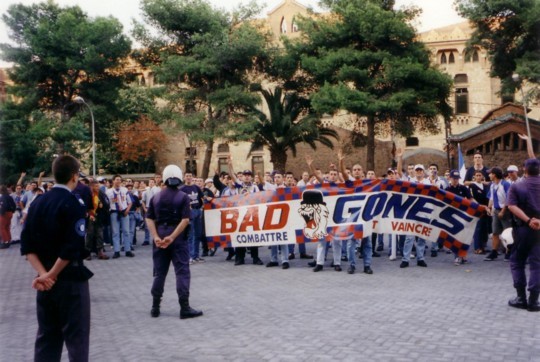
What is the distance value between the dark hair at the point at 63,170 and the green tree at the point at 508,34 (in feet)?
113

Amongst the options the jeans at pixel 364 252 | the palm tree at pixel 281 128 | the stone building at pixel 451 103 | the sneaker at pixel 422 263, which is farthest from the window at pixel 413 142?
the jeans at pixel 364 252

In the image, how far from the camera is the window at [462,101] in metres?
59.8

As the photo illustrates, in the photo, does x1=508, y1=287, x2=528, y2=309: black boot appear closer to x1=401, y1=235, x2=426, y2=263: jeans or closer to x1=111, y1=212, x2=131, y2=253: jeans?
x1=401, y1=235, x2=426, y2=263: jeans

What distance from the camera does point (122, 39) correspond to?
50.1 metres

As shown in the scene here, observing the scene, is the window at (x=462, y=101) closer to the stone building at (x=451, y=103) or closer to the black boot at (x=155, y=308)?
the stone building at (x=451, y=103)

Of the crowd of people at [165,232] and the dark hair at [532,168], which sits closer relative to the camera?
the crowd of people at [165,232]

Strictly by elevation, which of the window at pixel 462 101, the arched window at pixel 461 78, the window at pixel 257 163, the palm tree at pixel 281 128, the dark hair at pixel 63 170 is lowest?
the dark hair at pixel 63 170

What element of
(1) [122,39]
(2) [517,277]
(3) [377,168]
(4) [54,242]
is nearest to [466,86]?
(3) [377,168]

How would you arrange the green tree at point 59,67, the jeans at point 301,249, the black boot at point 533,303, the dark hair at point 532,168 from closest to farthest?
1. the black boot at point 533,303
2. the dark hair at point 532,168
3. the jeans at point 301,249
4. the green tree at point 59,67

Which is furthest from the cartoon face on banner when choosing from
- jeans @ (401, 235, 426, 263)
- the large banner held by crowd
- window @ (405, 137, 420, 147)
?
window @ (405, 137, 420, 147)

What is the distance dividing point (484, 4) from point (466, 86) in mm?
22426

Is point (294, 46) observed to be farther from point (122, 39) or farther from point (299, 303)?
point (299, 303)

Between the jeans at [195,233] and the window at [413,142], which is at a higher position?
the window at [413,142]

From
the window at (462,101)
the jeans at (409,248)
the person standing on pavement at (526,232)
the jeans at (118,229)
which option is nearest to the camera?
the person standing on pavement at (526,232)
